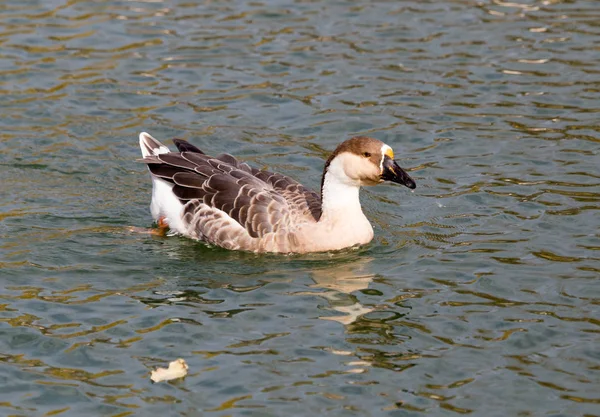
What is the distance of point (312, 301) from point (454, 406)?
2453 millimetres

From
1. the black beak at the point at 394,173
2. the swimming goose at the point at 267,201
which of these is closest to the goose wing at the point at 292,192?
the swimming goose at the point at 267,201

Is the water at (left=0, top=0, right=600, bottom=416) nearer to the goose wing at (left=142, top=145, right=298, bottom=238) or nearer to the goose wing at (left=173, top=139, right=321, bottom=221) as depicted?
the goose wing at (left=142, top=145, right=298, bottom=238)

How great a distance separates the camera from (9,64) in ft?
58.8

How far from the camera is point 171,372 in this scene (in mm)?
9625

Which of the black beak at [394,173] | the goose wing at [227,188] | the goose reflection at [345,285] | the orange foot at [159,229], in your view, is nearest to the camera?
the goose reflection at [345,285]

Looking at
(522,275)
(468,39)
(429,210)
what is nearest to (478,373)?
(522,275)

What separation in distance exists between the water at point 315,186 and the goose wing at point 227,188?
1.57 feet

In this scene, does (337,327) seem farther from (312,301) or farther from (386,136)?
(386,136)

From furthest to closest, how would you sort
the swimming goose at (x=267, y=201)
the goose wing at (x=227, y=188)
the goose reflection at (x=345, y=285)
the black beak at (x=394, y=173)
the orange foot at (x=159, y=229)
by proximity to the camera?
the orange foot at (x=159, y=229) → the goose wing at (x=227, y=188) → the swimming goose at (x=267, y=201) → the black beak at (x=394, y=173) → the goose reflection at (x=345, y=285)

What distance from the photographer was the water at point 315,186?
961 centimetres

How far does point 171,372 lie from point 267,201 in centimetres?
354

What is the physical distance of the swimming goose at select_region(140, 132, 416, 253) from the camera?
40.3 feet

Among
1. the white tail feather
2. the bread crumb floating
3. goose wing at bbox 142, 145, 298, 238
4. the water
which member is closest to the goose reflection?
the water

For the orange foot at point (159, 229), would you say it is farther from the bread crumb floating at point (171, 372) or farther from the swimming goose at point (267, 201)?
the bread crumb floating at point (171, 372)
